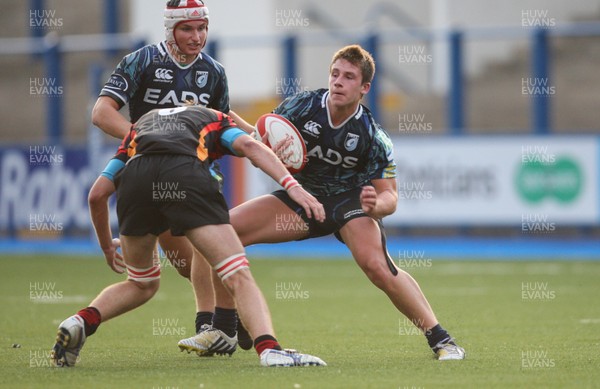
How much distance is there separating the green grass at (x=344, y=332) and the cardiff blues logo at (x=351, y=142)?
1.38m

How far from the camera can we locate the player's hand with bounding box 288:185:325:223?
691 cm

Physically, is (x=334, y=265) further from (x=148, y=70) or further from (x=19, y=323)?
(x=148, y=70)

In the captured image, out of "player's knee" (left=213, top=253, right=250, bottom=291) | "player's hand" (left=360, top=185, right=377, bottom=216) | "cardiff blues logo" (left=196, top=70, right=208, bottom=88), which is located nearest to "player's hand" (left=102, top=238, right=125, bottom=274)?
"player's knee" (left=213, top=253, right=250, bottom=291)

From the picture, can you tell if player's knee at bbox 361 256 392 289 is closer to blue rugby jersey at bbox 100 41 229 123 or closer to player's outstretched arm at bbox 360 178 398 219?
player's outstretched arm at bbox 360 178 398 219

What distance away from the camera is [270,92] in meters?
23.8

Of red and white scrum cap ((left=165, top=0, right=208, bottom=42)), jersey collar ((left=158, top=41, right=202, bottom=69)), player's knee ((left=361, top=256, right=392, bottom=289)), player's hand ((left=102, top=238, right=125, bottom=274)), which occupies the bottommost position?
player's knee ((left=361, top=256, right=392, bottom=289))

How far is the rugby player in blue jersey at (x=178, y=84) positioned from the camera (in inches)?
336

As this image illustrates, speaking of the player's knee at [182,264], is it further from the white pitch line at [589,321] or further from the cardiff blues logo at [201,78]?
the white pitch line at [589,321]

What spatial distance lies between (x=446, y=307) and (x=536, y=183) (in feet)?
25.2

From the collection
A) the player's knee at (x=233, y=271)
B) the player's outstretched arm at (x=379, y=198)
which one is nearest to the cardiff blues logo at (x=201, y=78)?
the player's outstretched arm at (x=379, y=198)

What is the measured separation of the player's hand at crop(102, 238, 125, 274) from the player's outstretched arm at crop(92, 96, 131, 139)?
777 millimetres

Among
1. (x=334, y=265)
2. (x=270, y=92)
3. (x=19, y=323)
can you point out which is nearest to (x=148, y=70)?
(x=19, y=323)

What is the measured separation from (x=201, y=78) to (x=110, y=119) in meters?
0.83

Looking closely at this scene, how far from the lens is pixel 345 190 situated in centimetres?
838
